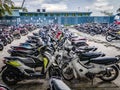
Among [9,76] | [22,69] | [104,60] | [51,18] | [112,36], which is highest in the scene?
[104,60]

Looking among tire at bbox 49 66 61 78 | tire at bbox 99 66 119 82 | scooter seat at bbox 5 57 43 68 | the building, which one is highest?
scooter seat at bbox 5 57 43 68

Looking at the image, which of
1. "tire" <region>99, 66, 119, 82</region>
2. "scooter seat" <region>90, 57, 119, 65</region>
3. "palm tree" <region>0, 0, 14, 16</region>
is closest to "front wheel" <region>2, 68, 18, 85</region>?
"scooter seat" <region>90, 57, 119, 65</region>

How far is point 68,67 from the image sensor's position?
808 cm

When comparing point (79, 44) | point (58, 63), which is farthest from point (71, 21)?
point (58, 63)

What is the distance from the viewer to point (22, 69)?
25.8ft

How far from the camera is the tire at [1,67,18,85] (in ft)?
25.6

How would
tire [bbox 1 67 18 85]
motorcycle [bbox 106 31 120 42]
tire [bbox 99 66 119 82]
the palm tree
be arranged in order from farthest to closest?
motorcycle [bbox 106 31 120 42]
the palm tree
tire [bbox 99 66 119 82]
tire [bbox 1 67 18 85]

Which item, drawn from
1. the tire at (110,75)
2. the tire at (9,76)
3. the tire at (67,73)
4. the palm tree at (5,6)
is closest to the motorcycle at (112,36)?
the palm tree at (5,6)

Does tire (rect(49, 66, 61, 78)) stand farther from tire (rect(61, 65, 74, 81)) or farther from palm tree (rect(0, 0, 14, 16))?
palm tree (rect(0, 0, 14, 16))

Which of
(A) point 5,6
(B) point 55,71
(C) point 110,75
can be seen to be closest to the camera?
(B) point 55,71

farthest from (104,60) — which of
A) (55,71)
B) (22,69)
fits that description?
(22,69)

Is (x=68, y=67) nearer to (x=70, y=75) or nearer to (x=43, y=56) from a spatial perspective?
(x=70, y=75)

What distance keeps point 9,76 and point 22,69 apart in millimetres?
405

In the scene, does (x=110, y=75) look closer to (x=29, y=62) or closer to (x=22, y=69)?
(x=29, y=62)
